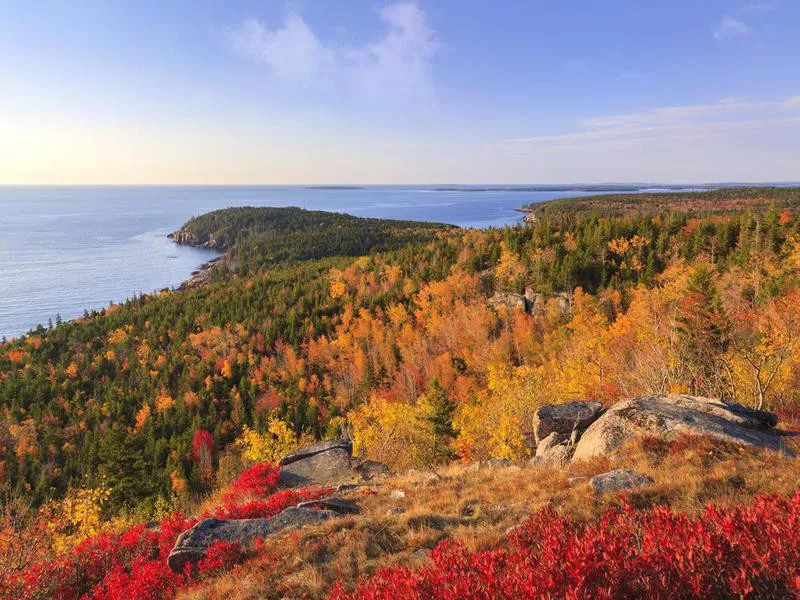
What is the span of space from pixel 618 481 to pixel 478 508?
397 cm

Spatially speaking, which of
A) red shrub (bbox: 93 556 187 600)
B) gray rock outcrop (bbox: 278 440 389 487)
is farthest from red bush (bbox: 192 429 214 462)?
red shrub (bbox: 93 556 187 600)

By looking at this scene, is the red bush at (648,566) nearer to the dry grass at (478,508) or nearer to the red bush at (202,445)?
the dry grass at (478,508)

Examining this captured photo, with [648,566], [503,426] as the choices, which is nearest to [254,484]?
[503,426]

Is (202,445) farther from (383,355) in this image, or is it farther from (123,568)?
(123,568)

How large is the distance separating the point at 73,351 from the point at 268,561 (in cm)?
14804

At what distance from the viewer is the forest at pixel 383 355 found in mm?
43906

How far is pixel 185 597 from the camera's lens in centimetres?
986

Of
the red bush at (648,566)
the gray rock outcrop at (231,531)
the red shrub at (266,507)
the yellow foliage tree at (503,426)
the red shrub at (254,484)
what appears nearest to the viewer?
the red bush at (648,566)

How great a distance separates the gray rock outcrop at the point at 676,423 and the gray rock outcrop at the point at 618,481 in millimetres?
3786

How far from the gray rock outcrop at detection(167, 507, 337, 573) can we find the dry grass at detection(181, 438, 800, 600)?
0.99 m

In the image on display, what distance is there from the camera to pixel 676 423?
15.9m

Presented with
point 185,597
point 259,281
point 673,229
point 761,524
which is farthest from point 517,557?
point 259,281

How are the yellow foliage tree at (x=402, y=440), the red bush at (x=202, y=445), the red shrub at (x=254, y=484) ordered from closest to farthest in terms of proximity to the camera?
the red shrub at (x=254, y=484)
the yellow foliage tree at (x=402, y=440)
the red bush at (x=202, y=445)

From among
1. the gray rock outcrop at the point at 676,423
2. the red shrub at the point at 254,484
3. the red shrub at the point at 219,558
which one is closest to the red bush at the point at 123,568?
the red shrub at the point at 219,558
